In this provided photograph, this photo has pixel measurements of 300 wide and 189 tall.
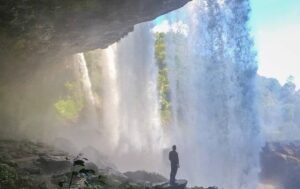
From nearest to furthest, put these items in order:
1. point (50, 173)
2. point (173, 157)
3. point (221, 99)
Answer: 1. point (173, 157)
2. point (50, 173)
3. point (221, 99)

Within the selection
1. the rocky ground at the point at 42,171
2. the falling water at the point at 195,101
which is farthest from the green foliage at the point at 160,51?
the rocky ground at the point at 42,171

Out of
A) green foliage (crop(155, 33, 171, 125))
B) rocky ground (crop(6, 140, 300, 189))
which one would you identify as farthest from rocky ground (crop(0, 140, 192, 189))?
green foliage (crop(155, 33, 171, 125))

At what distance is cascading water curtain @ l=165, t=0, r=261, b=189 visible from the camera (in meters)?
29.0

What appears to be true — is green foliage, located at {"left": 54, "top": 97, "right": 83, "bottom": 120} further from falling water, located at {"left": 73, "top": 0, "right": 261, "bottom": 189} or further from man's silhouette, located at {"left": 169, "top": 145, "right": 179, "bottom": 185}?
man's silhouette, located at {"left": 169, "top": 145, "right": 179, "bottom": 185}

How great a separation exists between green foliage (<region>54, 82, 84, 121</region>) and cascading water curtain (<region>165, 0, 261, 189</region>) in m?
7.62

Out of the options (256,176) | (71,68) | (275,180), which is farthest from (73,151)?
(275,180)

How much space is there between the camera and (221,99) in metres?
30.0

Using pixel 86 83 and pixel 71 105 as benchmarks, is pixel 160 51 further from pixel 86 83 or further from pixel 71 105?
pixel 71 105

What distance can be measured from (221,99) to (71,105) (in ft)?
39.5

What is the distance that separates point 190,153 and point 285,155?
904 centimetres

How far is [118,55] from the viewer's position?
32.2 metres

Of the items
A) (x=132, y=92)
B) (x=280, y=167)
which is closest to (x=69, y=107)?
(x=132, y=92)

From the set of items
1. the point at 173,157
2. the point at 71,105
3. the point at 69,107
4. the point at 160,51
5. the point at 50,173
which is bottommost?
the point at 50,173

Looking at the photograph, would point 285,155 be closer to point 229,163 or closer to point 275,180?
point 275,180
